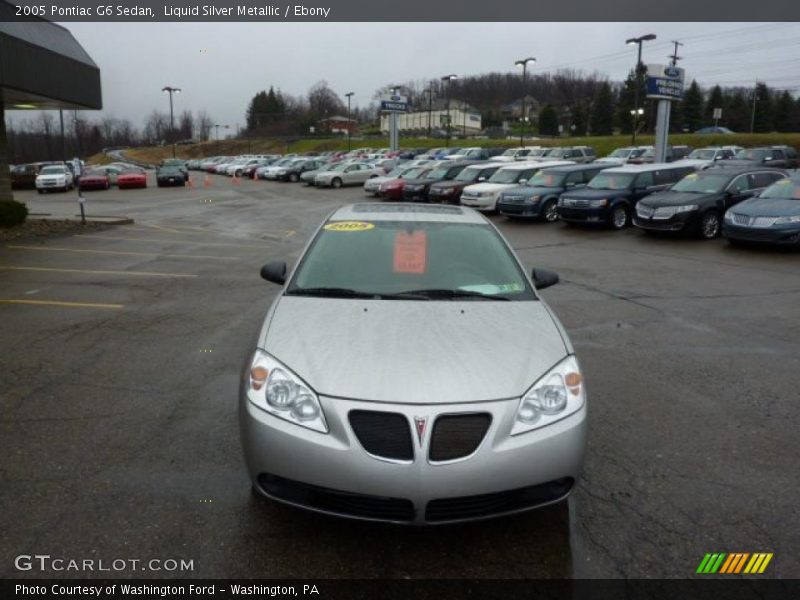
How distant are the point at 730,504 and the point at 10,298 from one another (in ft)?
31.7

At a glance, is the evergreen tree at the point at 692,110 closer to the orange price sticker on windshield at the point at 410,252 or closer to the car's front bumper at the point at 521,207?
the car's front bumper at the point at 521,207

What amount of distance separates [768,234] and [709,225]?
→ 230 centimetres

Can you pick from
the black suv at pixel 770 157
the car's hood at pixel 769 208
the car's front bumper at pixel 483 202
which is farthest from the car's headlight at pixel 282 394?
the black suv at pixel 770 157

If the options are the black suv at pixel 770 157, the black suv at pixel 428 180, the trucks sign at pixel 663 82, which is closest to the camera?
the black suv at pixel 428 180

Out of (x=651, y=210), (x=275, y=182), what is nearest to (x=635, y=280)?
(x=651, y=210)

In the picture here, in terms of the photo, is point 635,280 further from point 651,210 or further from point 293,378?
point 293,378

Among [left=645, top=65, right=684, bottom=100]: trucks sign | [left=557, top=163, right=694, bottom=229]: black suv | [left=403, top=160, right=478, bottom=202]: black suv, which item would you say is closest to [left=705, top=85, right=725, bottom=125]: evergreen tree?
[left=645, top=65, right=684, bottom=100]: trucks sign

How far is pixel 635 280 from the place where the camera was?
434 inches

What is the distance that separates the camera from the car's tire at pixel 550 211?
1956 cm

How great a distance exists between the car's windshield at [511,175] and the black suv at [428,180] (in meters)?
3.45

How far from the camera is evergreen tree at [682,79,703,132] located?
81312 mm

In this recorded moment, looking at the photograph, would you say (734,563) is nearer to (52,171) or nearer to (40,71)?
(40,71)

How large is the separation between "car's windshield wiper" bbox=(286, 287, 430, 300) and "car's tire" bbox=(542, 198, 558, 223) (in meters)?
16.2

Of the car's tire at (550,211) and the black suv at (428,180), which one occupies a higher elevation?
the black suv at (428,180)
